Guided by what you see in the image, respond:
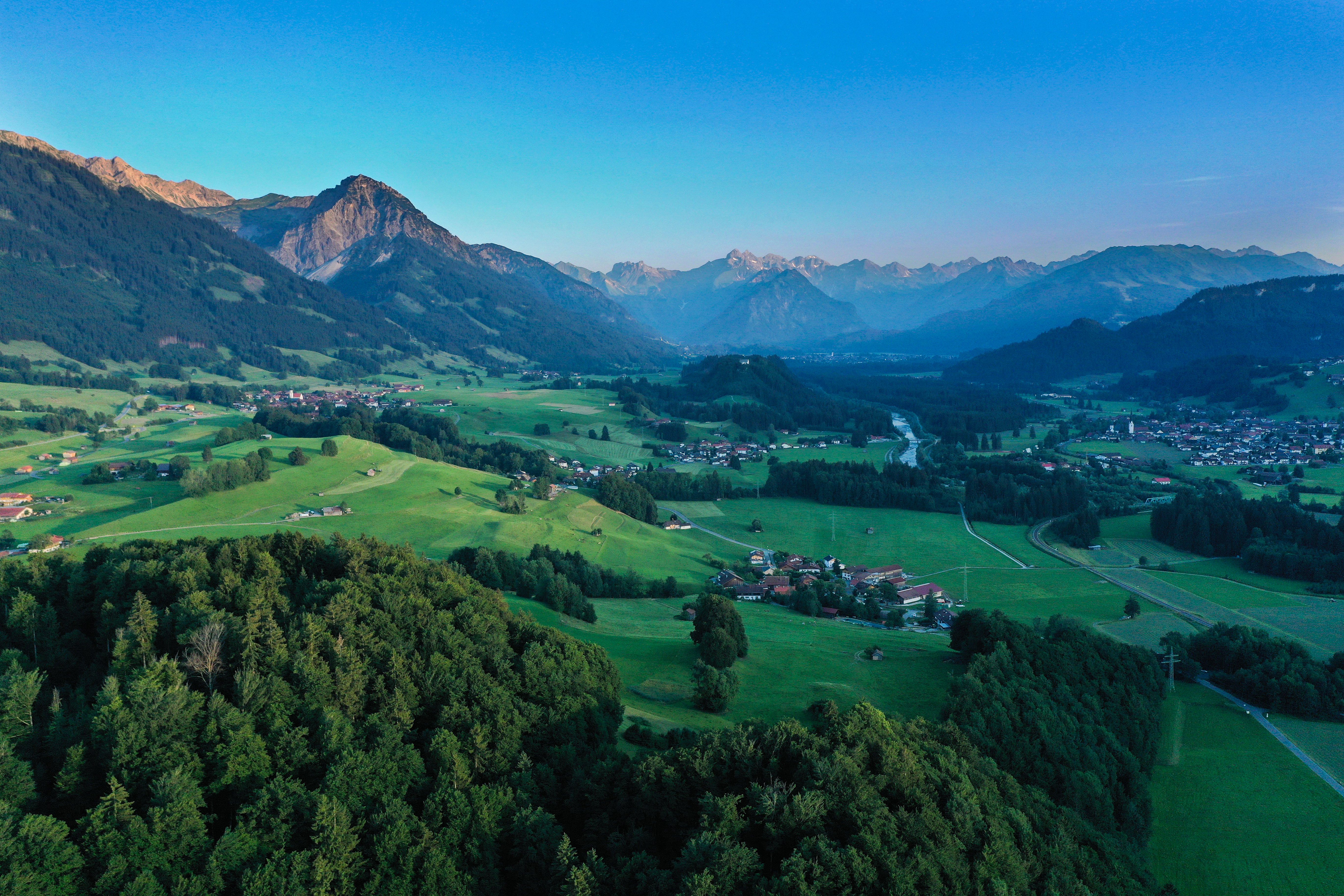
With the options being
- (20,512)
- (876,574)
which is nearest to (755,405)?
(876,574)

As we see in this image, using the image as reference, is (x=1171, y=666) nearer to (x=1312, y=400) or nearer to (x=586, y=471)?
(x=586, y=471)

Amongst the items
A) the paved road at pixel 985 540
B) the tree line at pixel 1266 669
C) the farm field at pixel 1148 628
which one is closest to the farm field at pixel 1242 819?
the tree line at pixel 1266 669

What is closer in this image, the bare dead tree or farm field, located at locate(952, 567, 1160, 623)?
the bare dead tree

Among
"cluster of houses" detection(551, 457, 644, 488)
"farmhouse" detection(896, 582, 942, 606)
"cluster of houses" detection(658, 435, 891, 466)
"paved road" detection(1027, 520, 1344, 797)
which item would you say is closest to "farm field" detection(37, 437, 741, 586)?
"cluster of houses" detection(551, 457, 644, 488)

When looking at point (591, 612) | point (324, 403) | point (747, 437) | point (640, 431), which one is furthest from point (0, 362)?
point (591, 612)

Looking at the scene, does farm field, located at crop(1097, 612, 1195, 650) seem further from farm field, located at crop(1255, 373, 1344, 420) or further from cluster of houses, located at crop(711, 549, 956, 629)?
farm field, located at crop(1255, 373, 1344, 420)

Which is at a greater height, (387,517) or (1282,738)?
(387,517)
